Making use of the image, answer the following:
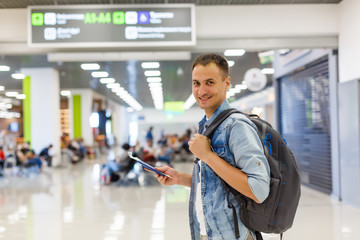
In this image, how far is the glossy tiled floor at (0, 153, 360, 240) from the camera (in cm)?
432

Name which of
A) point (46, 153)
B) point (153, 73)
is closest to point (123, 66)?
point (153, 73)

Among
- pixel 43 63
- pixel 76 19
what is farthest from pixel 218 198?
pixel 43 63

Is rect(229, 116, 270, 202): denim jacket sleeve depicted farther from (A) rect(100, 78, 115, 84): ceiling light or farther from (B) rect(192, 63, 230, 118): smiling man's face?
(A) rect(100, 78, 115, 84): ceiling light

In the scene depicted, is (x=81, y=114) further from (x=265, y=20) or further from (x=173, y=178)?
(x=173, y=178)

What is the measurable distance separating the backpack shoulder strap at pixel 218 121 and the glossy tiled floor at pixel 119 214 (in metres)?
3.17

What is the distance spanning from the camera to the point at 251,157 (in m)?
1.14

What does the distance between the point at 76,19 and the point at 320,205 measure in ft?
17.7

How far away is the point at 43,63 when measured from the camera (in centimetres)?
1142

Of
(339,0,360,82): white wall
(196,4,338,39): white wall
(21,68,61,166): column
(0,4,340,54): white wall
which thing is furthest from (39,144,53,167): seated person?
(339,0,360,82): white wall

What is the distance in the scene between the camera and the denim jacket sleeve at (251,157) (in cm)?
113

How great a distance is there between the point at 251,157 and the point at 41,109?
40.2 feet

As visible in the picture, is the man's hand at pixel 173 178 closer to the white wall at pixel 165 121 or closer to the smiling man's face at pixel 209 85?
the smiling man's face at pixel 209 85

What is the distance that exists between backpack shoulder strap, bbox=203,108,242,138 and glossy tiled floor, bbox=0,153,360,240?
3.17 metres

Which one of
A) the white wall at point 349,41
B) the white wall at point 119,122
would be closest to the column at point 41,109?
the white wall at point 349,41
